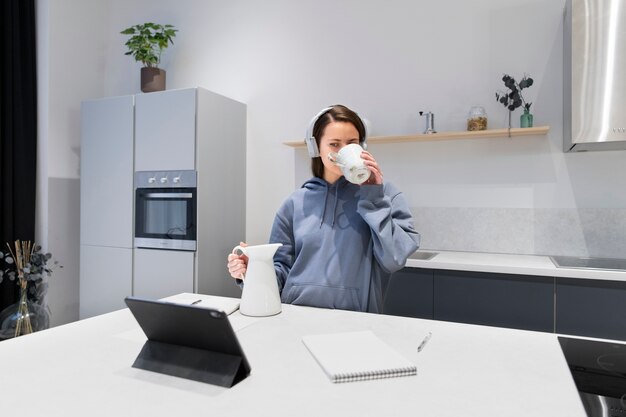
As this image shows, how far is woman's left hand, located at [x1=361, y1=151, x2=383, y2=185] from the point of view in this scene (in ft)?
4.34

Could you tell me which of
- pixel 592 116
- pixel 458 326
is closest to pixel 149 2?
pixel 592 116

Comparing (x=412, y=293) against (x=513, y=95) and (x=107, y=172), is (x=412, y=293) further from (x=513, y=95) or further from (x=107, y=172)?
(x=107, y=172)

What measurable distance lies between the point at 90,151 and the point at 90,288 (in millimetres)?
974

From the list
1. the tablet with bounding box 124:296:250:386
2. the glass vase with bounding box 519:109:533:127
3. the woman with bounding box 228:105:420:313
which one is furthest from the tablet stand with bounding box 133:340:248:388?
the glass vase with bounding box 519:109:533:127

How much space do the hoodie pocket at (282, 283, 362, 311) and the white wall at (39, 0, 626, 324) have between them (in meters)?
1.54

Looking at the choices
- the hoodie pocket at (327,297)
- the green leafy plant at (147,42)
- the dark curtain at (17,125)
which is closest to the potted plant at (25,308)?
the dark curtain at (17,125)

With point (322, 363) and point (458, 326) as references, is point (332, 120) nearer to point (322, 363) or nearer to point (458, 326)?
point (458, 326)

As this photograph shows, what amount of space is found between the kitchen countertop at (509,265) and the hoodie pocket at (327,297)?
93 cm

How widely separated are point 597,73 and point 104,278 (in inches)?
126

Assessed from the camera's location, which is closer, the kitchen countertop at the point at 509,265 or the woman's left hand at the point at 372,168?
the woman's left hand at the point at 372,168

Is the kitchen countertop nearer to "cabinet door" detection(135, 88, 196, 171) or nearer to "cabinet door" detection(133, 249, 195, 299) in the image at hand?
"cabinet door" detection(133, 249, 195, 299)

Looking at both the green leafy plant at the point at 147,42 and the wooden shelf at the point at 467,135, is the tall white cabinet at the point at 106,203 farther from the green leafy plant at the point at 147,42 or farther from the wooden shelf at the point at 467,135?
the wooden shelf at the point at 467,135

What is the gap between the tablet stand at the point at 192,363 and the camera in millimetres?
795

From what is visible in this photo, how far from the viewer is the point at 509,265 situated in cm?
Result: 217
